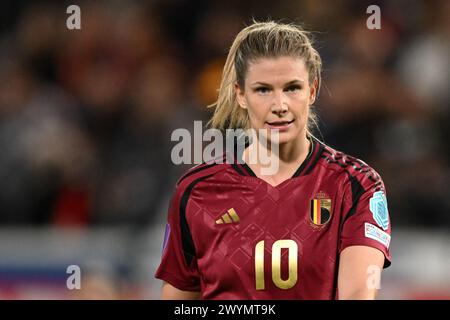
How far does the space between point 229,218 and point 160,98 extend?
5028 millimetres

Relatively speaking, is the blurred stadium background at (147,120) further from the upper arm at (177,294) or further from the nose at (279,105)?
the nose at (279,105)

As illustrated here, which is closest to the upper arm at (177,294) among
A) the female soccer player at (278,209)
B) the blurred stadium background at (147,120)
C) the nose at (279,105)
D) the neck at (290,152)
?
the female soccer player at (278,209)

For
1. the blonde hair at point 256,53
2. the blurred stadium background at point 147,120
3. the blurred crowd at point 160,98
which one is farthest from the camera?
the blurred crowd at point 160,98

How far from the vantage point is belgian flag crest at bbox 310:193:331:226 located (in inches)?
144

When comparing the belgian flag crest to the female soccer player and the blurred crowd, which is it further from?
the blurred crowd

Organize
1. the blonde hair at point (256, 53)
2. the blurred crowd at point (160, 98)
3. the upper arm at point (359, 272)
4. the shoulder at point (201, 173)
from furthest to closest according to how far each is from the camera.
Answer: the blurred crowd at point (160, 98) → the shoulder at point (201, 173) → the blonde hair at point (256, 53) → the upper arm at point (359, 272)

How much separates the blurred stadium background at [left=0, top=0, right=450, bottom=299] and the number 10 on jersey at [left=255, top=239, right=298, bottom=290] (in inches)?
98.5

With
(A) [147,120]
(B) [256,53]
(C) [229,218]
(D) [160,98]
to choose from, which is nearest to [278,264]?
(C) [229,218]

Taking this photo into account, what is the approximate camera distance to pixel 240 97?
12.7 feet

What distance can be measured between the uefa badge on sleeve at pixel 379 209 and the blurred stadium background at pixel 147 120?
2736 millimetres

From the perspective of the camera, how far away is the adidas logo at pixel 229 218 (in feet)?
12.5

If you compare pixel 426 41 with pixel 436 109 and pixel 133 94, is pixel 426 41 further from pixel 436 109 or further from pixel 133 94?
pixel 133 94

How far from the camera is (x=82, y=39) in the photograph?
30.9ft

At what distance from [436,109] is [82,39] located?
3.35 m
